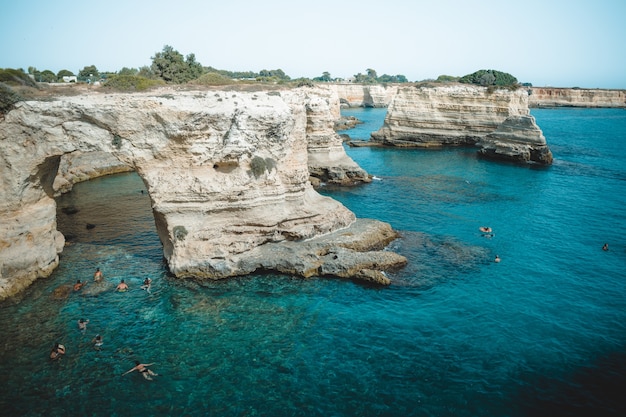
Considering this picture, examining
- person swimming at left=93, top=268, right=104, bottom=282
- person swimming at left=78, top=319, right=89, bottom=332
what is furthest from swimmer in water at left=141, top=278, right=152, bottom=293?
person swimming at left=78, top=319, right=89, bottom=332

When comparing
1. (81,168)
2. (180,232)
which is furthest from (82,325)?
(81,168)

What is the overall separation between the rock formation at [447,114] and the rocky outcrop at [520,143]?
4.42 metres

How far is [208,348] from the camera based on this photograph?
17.1m

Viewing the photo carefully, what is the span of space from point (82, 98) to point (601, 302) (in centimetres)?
2854

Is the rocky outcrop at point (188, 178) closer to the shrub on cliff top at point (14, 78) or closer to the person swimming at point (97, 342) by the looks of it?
the shrub on cliff top at point (14, 78)

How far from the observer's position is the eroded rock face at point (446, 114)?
65500 millimetres

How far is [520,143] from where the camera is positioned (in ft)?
183

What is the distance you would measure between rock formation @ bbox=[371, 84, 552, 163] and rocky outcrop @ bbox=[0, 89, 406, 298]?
153ft

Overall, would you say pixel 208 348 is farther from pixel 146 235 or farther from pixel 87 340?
pixel 146 235

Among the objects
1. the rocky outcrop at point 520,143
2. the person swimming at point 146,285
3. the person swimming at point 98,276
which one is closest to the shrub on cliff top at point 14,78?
the person swimming at point 98,276

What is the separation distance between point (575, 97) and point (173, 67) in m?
153

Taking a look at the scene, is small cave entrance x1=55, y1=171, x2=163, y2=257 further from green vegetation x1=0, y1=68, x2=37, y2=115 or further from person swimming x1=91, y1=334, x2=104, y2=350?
green vegetation x1=0, y1=68, x2=37, y2=115

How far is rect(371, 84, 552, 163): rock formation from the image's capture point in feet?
215

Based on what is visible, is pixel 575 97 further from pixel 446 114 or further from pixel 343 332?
pixel 343 332
